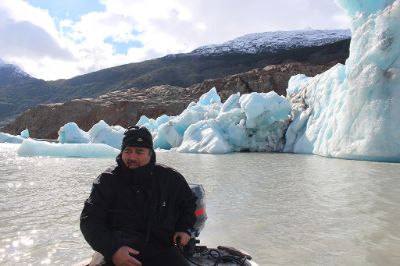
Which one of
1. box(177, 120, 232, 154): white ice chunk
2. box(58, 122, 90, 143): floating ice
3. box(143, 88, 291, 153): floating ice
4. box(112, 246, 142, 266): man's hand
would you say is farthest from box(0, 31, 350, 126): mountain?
box(112, 246, 142, 266): man's hand

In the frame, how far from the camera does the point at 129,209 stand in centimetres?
256

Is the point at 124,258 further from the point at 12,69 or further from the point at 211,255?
the point at 12,69

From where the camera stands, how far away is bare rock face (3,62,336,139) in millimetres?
48906

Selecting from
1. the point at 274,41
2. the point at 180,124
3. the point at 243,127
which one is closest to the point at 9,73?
the point at 274,41

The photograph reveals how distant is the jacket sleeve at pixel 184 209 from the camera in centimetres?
272

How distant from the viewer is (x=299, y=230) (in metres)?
5.10

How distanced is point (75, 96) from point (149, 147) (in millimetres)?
92411

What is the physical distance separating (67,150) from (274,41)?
8174cm

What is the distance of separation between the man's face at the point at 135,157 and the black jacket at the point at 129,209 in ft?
0.09

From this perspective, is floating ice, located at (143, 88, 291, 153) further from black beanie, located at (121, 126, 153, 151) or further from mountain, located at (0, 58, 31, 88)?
mountain, located at (0, 58, 31, 88)

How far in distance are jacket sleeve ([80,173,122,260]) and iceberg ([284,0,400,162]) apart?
13073mm

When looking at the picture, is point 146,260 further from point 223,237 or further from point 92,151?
point 92,151

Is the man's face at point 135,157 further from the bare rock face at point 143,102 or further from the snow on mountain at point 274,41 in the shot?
the snow on mountain at point 274,41

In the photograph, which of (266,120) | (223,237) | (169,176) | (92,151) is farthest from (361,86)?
(169,176)
